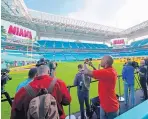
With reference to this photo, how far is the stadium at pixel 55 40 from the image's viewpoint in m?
31.0

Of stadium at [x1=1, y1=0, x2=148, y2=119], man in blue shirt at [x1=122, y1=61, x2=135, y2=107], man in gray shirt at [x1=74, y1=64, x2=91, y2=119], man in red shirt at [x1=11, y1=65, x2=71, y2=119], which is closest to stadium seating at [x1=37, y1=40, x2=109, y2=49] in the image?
stadium at [x1=1, y1=0, x2=148, y2=119]

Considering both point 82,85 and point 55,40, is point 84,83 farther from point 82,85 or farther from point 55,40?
point 55,40

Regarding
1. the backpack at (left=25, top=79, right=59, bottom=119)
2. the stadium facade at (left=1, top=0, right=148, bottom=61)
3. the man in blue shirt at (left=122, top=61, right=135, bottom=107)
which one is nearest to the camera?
the backpack at (left=25, top=79, right=59, bottom=119)

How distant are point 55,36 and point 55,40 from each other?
3.96m

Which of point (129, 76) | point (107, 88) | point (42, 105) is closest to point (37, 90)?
point (42, 105)

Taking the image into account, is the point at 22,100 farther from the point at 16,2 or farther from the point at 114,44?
the point at 114,44

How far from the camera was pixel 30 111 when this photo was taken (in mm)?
1700

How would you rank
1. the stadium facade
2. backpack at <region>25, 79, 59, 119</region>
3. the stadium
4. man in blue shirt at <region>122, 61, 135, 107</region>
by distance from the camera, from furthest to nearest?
1. the stadium facade
2. the stadium
3. man in blue shirt at <region>122, 61, 135, 107</region>
4. backpack at <region>25, 79, 59, 119</region>

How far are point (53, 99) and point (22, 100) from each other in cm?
32

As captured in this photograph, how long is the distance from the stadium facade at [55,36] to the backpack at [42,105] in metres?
28.8

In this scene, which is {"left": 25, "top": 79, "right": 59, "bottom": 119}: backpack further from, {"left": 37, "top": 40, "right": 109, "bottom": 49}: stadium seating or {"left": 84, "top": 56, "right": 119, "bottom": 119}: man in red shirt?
{"left": 37, "top": 40, "right": 109, "bottom": 49}: stadium seating

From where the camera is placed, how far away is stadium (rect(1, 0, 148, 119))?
31005 millimetres

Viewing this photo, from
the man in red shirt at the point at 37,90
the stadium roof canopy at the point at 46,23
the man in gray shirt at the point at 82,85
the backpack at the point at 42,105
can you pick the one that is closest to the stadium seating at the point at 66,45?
the stadium roof canopy at the point at 46,23

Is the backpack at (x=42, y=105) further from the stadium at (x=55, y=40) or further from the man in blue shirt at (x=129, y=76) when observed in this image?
the stadium at (x=55, y=40)
